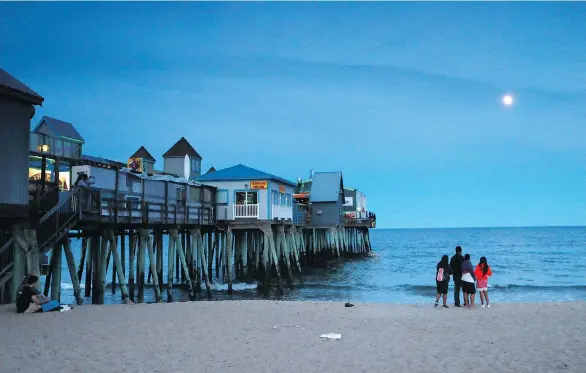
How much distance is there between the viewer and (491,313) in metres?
14.4

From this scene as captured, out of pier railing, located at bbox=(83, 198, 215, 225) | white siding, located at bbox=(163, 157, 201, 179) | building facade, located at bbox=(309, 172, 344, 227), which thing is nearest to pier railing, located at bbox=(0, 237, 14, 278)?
pier railing, located at bbox=(83, 198, 215, 225)

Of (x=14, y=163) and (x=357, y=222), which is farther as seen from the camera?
(x=357, y=222)

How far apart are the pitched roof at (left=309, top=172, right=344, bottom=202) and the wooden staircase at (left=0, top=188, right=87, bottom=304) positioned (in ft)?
111

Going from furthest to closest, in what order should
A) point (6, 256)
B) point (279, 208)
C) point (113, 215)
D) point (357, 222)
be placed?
1. point (357, 222)
2. point (279, 208)
3. point (113, 215)
4. point (6, 256)

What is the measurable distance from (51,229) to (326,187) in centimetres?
3654

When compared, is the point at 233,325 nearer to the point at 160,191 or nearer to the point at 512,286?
the point at 160,191

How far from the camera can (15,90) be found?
13914 mm

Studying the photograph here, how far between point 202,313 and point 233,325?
2.21 m

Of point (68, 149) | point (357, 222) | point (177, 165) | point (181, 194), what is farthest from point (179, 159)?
point (181, 194)

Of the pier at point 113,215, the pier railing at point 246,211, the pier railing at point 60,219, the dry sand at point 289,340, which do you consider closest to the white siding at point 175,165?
the pier at point 113,215

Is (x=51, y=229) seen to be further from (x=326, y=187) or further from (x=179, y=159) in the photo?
(x=326, y=187)

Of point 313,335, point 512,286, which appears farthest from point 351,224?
point 313,335

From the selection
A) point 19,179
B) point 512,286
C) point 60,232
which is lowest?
point 512,286

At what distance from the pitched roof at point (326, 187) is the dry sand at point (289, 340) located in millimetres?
34520
